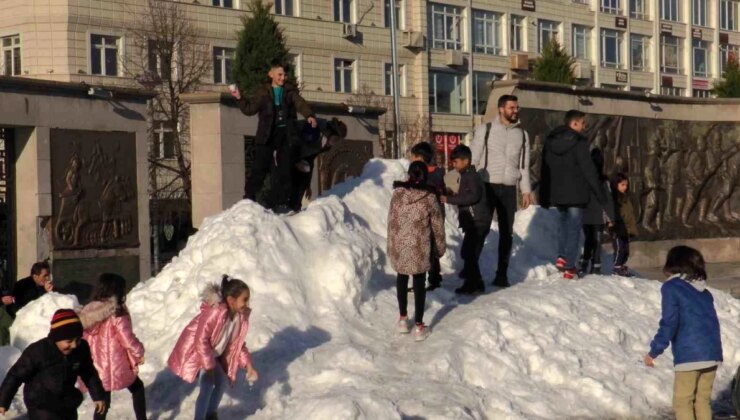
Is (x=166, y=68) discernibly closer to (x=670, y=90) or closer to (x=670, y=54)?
(x=670, y=90)

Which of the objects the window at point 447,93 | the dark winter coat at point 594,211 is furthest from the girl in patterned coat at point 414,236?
the window at point 447,93

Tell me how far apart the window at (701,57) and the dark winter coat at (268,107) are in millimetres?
68530

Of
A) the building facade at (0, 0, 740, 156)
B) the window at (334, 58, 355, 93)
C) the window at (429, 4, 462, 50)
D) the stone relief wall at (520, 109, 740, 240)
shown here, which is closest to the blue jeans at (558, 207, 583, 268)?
the stone relief wall at (520, 109, 740, 240)

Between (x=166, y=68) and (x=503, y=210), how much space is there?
97.1 ft

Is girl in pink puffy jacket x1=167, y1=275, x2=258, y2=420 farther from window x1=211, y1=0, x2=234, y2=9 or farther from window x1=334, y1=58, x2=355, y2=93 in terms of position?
window x1=334, y1=58, x2=355, y2=93

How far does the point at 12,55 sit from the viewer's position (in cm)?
4841

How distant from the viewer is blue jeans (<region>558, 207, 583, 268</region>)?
15.5 m

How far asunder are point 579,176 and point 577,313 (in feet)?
8.01

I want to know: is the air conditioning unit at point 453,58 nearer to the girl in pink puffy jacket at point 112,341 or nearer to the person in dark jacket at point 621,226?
the person in dark jacket at point 621,226

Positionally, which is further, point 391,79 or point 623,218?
point 391,79

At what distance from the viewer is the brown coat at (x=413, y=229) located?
12.5 metres

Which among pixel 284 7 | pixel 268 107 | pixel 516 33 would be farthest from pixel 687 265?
pixel 516 33

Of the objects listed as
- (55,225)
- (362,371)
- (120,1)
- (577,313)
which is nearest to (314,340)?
(362,371)

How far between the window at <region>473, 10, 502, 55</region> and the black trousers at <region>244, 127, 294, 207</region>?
5104cm
